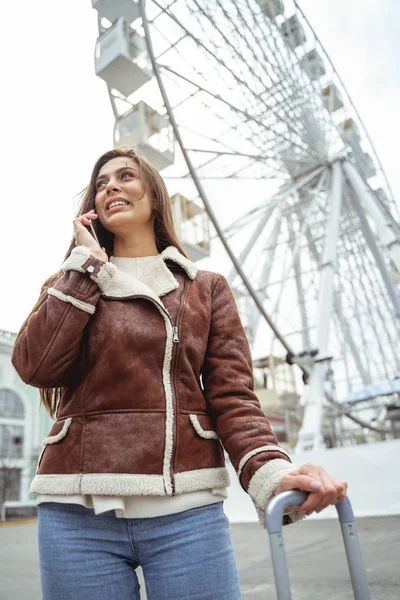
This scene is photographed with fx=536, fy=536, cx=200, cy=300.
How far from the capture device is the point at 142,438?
1192mm

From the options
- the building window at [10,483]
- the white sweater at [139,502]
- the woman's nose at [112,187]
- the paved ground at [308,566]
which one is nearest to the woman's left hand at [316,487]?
the white sweater at [139,502]

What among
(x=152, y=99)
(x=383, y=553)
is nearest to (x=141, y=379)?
(x=383, y=553)

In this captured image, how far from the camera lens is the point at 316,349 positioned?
10688 millimetres

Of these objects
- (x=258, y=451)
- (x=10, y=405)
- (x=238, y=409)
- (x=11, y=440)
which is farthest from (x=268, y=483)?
→ (x=11, y=440)

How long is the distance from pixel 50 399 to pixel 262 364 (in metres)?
19.5

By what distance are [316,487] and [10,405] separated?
25432mm

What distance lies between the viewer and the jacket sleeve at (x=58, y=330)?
4.09ft

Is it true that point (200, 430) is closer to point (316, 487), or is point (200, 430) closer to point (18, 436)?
point (316, 487)

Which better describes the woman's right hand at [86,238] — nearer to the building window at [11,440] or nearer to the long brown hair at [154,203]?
the long brown hair at [154,203]

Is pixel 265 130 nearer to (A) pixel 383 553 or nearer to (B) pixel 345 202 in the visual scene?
(B) pixel 345 202

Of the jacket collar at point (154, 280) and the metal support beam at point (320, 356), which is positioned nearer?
the jacket collar at point (154, 280)

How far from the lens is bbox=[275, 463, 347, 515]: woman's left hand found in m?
1.03

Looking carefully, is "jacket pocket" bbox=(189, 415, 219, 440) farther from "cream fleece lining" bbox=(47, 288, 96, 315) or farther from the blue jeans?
"cream fleece lining" bbox=(47, 288, 96, 315)

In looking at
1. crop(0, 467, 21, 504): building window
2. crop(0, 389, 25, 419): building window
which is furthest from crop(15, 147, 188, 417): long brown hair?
crop(0, 467, 21, 504): building window
